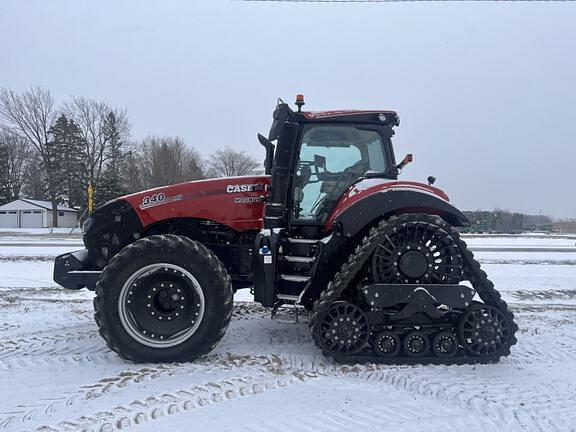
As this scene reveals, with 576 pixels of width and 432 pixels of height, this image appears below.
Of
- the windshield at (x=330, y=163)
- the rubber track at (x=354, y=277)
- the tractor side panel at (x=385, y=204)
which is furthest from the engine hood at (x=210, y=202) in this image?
the rubber track at (x=354, y=277)

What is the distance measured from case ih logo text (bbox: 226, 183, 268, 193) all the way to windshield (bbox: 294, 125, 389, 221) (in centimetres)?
38

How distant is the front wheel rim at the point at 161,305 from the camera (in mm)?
4102

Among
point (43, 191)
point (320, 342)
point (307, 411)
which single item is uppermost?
point (43, 191)

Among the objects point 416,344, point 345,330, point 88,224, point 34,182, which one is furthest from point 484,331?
point 34,182

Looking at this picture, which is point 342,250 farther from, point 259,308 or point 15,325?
point 15,325

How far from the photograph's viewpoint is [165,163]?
49.8 metres

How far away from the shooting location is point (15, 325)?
5.43 metres

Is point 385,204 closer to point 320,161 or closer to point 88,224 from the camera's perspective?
point 320,161

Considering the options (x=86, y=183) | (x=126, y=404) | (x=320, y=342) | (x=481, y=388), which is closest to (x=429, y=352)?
(x=481, y=388)

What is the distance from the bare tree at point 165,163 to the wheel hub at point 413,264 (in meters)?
42.5

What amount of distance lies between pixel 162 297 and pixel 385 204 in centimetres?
221

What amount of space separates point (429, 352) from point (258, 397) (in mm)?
1616

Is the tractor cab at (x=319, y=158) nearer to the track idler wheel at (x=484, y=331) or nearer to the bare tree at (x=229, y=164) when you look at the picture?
the track idler wheel at (x=484, y=331)

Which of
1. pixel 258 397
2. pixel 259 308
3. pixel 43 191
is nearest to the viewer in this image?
pixel 258 397
